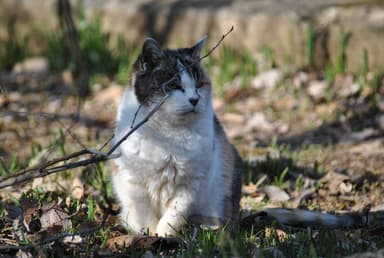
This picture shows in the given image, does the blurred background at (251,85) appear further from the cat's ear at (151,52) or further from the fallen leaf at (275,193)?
the cat's ear at (151,52)

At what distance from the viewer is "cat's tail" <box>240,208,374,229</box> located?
3.59m

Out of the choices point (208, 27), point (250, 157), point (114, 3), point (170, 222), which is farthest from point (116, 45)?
point (170, 222)

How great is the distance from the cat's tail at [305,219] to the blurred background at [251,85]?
416mm

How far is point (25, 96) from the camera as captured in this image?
251 inches

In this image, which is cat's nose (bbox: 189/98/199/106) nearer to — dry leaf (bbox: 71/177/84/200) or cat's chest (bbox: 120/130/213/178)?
cat's chest (bbox: 120/130/213/178)

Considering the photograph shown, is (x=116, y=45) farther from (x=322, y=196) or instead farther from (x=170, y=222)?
(x=170, y=222)

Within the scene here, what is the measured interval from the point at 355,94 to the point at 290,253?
9.59 feet

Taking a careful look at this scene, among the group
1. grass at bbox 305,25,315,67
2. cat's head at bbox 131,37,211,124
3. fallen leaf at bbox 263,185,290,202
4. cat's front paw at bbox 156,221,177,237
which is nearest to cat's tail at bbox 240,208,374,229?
cat's front paw at bbox 156,221,177,237

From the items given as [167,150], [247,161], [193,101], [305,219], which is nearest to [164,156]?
[167,150]

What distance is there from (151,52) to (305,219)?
1112 millimetres

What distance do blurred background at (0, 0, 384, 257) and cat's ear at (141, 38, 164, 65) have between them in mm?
875

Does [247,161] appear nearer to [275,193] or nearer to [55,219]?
[275,193]

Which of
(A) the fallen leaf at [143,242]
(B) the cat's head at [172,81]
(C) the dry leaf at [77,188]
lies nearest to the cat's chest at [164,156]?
(B) the cat's head at [172,81]

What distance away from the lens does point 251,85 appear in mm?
6070
